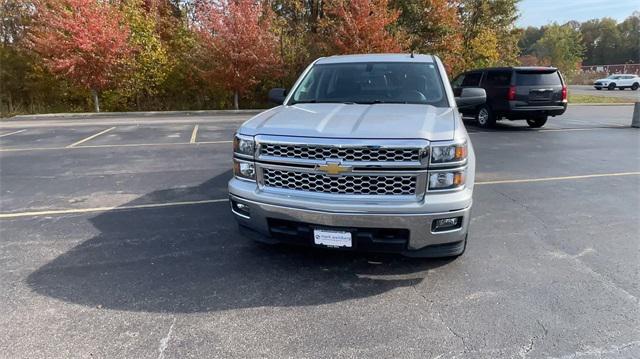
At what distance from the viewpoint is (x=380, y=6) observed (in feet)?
60.5

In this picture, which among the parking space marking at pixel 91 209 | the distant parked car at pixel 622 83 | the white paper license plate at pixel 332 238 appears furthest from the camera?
the distant parked car at pixel 622 83

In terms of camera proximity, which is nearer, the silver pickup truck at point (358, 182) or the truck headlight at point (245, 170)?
the silver pickup truck at point (358, 182)

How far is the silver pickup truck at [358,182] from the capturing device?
3.02 m

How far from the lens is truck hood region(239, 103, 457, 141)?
3.08 meters

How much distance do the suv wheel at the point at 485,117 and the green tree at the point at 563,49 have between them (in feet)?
135

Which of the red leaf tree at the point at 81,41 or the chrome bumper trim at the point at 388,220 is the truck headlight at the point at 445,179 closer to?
the chrome bumper trim at the point at 388,220

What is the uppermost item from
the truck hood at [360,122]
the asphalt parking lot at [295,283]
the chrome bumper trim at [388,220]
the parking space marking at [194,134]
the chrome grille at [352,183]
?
the truck hood at [360,122]

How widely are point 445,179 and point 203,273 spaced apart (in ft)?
7.04

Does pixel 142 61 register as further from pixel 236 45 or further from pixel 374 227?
pixel 374 227

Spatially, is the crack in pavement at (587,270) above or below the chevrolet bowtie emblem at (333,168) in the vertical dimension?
below

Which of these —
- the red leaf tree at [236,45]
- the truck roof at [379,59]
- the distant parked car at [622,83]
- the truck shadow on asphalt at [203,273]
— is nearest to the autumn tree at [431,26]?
the red leaf tree at [236,45]

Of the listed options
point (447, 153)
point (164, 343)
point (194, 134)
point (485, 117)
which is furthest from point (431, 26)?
point (164, 343)

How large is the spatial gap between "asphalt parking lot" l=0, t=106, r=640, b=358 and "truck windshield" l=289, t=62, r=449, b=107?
5.27ft

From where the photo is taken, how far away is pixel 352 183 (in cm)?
314
